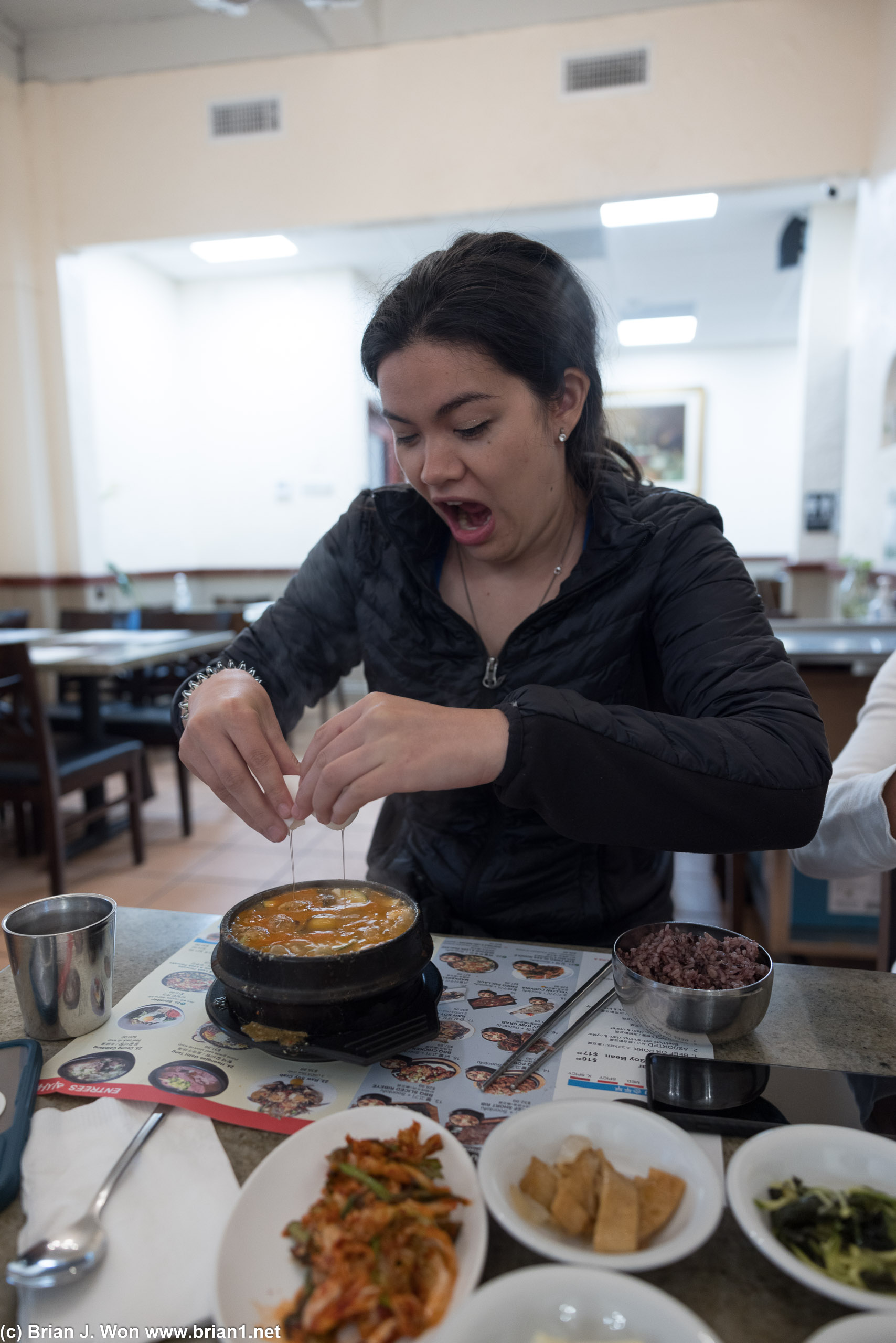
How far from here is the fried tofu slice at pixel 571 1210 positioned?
602mm

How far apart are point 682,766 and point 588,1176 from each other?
0.48 metres

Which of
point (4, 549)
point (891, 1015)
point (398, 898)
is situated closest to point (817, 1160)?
point (891, 1015)

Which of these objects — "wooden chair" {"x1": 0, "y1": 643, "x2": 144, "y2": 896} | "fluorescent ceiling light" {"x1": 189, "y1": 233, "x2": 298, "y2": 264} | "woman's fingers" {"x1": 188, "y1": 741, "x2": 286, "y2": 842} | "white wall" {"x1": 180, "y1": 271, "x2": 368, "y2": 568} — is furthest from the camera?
"white wall" {"x1": 180, "y1": 271, "x2": 368, "y2": 568}

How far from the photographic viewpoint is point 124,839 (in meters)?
4.08

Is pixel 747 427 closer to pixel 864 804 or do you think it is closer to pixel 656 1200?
pixel 864 804

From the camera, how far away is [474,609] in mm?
1526

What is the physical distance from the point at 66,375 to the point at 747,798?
5.99 m

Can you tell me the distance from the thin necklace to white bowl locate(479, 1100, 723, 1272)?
753mm

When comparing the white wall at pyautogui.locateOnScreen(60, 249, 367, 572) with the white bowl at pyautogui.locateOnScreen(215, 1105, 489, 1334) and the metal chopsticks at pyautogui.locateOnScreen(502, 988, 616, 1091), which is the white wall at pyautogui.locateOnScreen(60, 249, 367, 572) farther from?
the white bowl at pyautogui.locateOnScreen(215, 1105, 489, 1334)

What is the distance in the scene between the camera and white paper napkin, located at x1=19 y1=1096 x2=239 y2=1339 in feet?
1.95

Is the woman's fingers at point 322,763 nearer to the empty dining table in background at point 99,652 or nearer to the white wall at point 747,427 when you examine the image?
the empty dining table in background at point 99,652

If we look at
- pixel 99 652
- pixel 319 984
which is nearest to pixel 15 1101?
pixel 319 984

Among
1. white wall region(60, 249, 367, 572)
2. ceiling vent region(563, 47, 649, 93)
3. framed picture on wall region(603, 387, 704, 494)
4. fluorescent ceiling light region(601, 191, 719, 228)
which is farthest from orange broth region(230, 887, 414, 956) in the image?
framed picture on wall region(603, 387, 704, 494)

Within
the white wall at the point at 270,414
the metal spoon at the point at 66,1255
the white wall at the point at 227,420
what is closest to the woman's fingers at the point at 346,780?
the metal spoon at the point at 66,1255
